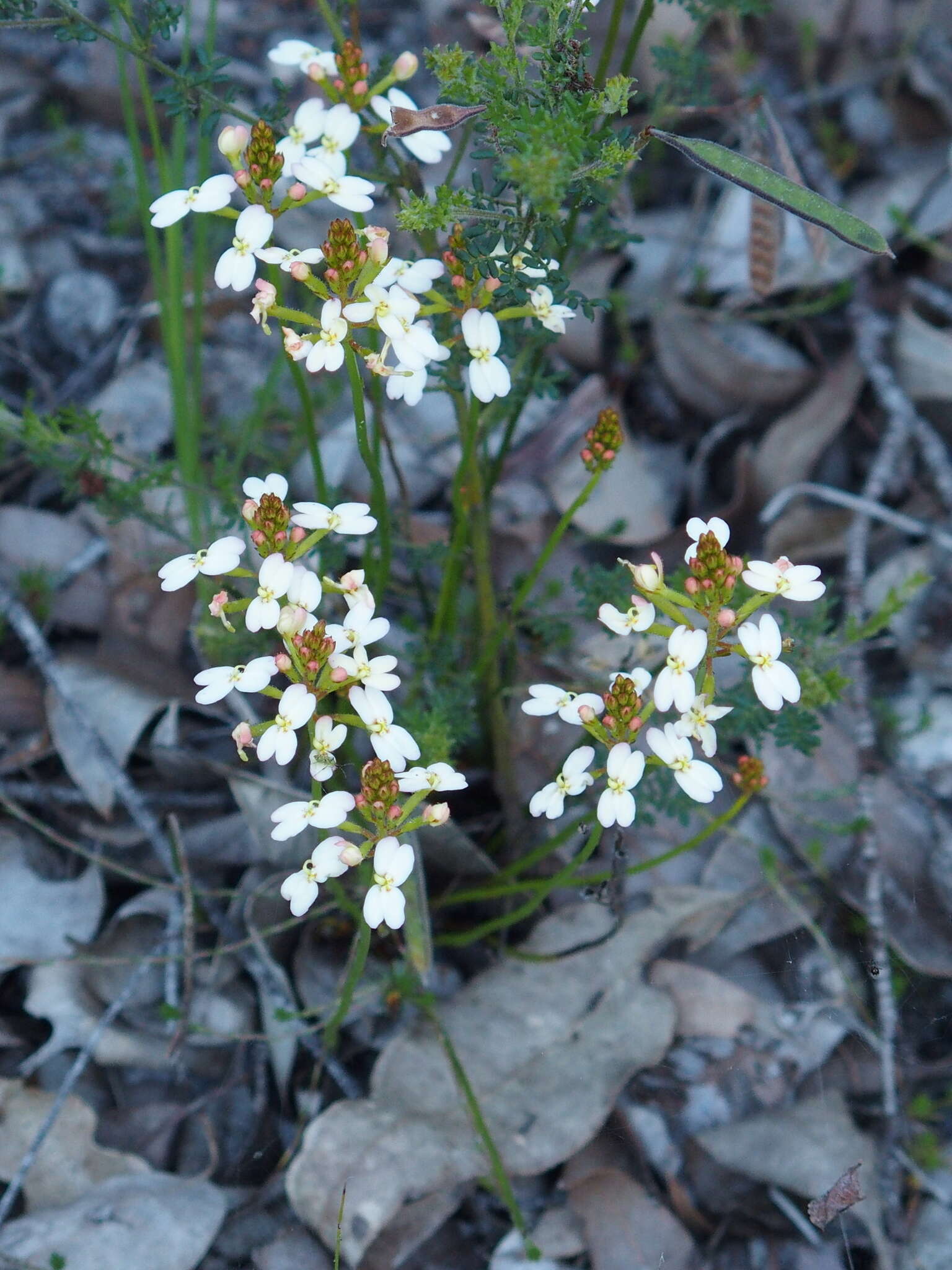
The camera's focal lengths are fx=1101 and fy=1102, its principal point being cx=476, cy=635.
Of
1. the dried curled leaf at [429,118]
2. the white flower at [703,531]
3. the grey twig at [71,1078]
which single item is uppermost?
the dried curled leaf at [429,118]

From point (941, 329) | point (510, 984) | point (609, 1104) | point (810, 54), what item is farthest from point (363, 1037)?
point (810, 54)

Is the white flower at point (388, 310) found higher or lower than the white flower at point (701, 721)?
higher

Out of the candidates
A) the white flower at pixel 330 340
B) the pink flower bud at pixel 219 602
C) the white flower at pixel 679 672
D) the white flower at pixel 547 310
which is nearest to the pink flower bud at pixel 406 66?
the white flower at pixel 547 310

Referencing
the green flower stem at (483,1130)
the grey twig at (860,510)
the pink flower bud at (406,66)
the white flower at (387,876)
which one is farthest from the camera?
the grey twig at (860,510)

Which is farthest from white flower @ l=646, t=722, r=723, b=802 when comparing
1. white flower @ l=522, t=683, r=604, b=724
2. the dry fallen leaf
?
the dry fallen leaf

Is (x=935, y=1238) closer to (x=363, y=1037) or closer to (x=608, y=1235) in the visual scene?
(x=608, y=1235)

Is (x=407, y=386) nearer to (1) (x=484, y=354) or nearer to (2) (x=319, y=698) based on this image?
(1) (x=484, y=354)

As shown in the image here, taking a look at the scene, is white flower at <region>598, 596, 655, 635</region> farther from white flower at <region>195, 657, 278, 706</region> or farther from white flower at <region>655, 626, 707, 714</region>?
white flower at <region>195, 657, 278, 706</region>

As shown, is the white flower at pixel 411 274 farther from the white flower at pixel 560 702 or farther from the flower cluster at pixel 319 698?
the white flower at pixel 560 702
